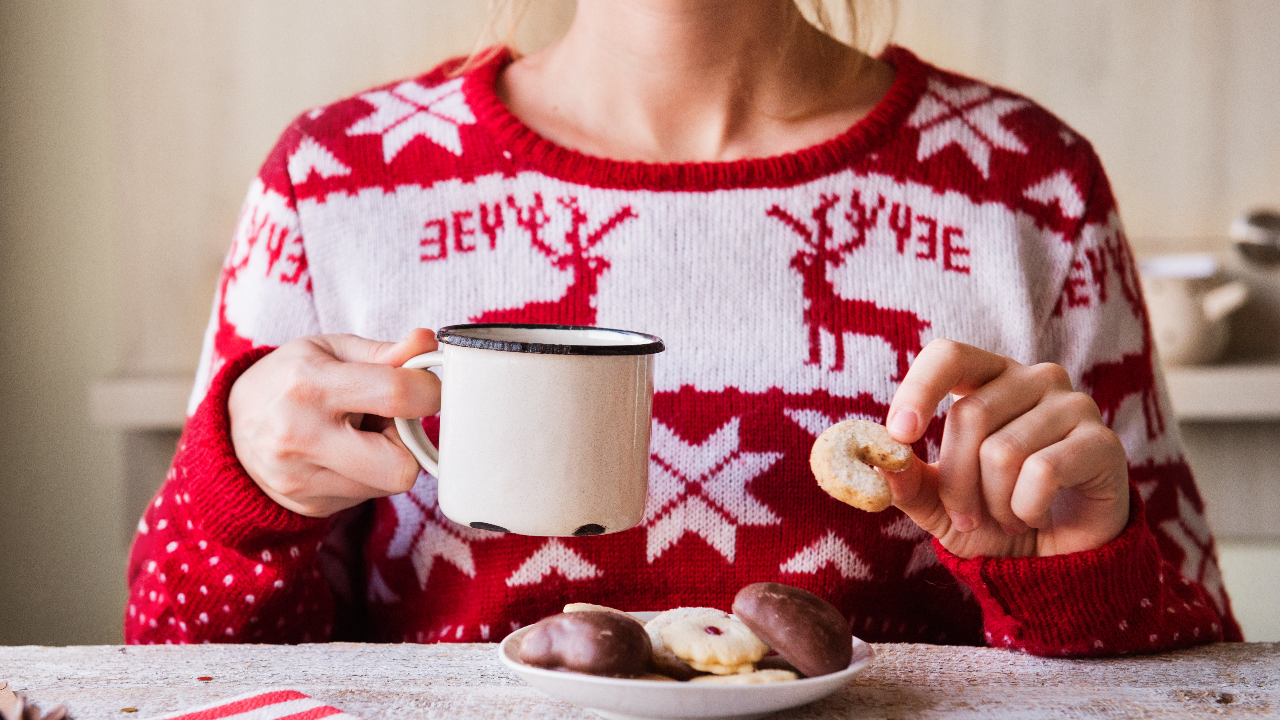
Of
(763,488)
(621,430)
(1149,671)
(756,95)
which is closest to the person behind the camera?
(621,430)

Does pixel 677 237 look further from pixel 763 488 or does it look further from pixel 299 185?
pixel 299 185

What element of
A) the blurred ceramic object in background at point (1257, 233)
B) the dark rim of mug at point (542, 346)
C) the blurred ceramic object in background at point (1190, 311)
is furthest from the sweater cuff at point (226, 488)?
the blurred ceramic object in background at point (1257, 233)

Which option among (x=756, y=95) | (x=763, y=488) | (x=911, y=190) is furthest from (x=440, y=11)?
(x=763, y=488)

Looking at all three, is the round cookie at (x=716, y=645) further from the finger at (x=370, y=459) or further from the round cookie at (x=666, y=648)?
the finger at (x=370, y=459)

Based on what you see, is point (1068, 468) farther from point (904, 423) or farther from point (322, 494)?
point (322, 494)

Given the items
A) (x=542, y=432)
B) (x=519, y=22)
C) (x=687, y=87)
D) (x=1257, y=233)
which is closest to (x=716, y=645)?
(x=542, y=432)

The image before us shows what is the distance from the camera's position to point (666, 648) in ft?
1.84

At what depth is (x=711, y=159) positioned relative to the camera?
3.22 ft

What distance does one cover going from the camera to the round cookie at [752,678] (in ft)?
1.69

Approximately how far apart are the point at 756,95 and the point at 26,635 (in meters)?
1.72

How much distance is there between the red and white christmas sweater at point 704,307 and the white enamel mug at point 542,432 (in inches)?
11.5

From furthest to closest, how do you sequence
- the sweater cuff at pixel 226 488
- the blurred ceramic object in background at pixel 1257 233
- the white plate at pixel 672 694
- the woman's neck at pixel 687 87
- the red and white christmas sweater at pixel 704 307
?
the blurred ceramic object in background at pixel 1257 233 < the woman's neck at pixel 687 87 < the red and white christmas sweater at pixel 704 307 < the sweater cuff at pixel 226 488 < the white plate at pixel 672 694

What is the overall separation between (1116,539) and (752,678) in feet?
1.11

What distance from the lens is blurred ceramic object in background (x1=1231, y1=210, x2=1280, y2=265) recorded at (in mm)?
2016
